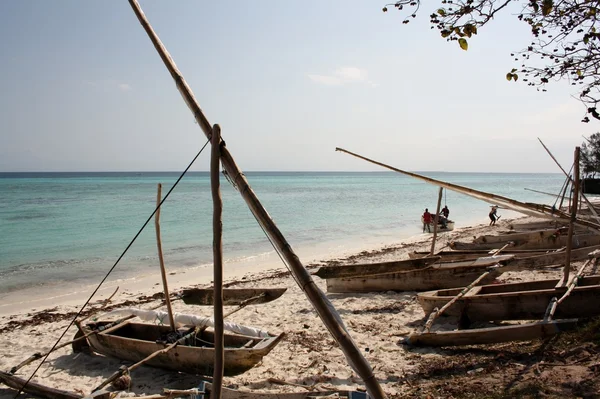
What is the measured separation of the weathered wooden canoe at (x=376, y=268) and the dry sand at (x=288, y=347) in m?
0.56

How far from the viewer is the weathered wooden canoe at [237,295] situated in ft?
27.4

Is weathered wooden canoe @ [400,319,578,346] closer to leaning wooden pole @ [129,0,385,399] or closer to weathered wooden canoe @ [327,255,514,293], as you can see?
weathered wooden canoe @ [327,255,514,293]

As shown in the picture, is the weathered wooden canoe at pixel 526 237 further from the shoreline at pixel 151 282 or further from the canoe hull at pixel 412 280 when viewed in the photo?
the canoe hull at pixel 412 280

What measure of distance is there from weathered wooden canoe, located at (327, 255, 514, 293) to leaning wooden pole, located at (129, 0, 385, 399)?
7.68m

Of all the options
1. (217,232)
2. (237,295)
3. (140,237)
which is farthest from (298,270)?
(140,237)

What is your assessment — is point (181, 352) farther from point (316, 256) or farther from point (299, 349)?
point (316, 256)

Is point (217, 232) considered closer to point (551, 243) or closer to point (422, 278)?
point (422, 278)

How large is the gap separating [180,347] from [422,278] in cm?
608

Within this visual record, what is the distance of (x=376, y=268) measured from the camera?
1060 cm

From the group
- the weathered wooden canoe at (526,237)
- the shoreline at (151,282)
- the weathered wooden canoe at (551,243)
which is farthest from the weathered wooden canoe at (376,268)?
the weathered wooden canoe at (526,237)

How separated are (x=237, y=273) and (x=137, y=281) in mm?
3309

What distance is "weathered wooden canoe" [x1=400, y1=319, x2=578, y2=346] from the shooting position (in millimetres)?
5932

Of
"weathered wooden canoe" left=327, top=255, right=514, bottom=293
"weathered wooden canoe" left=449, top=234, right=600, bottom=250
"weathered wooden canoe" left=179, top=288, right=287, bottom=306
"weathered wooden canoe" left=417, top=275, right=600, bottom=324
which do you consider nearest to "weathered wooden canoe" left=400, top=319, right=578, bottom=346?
"weathered wooden canoe" left=417, top=275, right=600, bottom=324

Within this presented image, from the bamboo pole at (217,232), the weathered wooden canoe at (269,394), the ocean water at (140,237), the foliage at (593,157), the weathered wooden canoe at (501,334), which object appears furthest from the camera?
the foliage at (593,157)
